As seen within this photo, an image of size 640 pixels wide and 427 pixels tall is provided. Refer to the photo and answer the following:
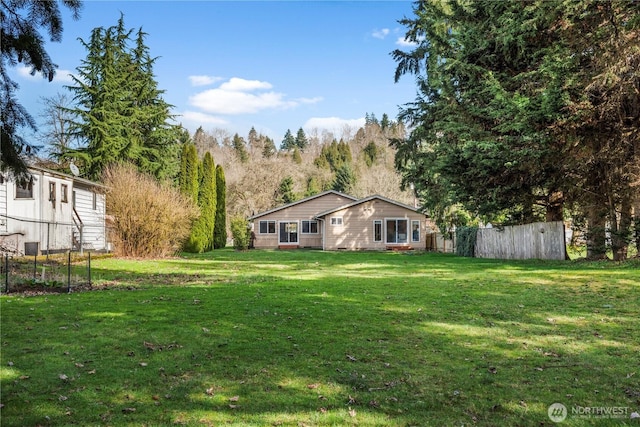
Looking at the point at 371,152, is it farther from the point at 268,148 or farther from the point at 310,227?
the point at 310,227

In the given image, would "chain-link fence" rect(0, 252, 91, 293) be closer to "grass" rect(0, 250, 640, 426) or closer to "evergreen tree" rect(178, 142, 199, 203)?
"grass" rect(0, 250, 640, 426)

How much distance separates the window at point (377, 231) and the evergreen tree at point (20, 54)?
26300 mm

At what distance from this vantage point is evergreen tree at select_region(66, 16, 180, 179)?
28.4 metres

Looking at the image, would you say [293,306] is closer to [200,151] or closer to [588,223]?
[588,223]

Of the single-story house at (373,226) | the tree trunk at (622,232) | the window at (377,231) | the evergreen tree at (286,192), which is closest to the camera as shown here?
the tree trunk at (622,232)

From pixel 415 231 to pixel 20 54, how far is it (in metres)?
27.2

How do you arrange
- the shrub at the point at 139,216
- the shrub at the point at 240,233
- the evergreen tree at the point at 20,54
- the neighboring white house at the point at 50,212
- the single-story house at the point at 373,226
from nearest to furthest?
the evergreen tree at the point at 20,54 → the neighboring white house at the point at 50,212 → the shrub at the point at 139,216 → the single-story house at the point at 373,226 → the shrub at the point at 240,233

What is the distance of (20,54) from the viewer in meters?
5.61

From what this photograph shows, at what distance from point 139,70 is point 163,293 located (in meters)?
29.4

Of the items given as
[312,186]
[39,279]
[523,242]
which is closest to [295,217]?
[523,242]

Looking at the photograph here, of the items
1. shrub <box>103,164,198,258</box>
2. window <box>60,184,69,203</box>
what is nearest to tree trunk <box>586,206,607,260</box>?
shrub <box>103,164,198,258</box>

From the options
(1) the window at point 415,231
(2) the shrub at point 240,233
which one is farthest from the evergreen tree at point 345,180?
(2) the shrub at point 240,233

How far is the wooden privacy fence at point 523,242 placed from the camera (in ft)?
53.7

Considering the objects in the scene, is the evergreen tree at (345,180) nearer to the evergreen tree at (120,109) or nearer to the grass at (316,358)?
the evergreen tree at (120,109)
